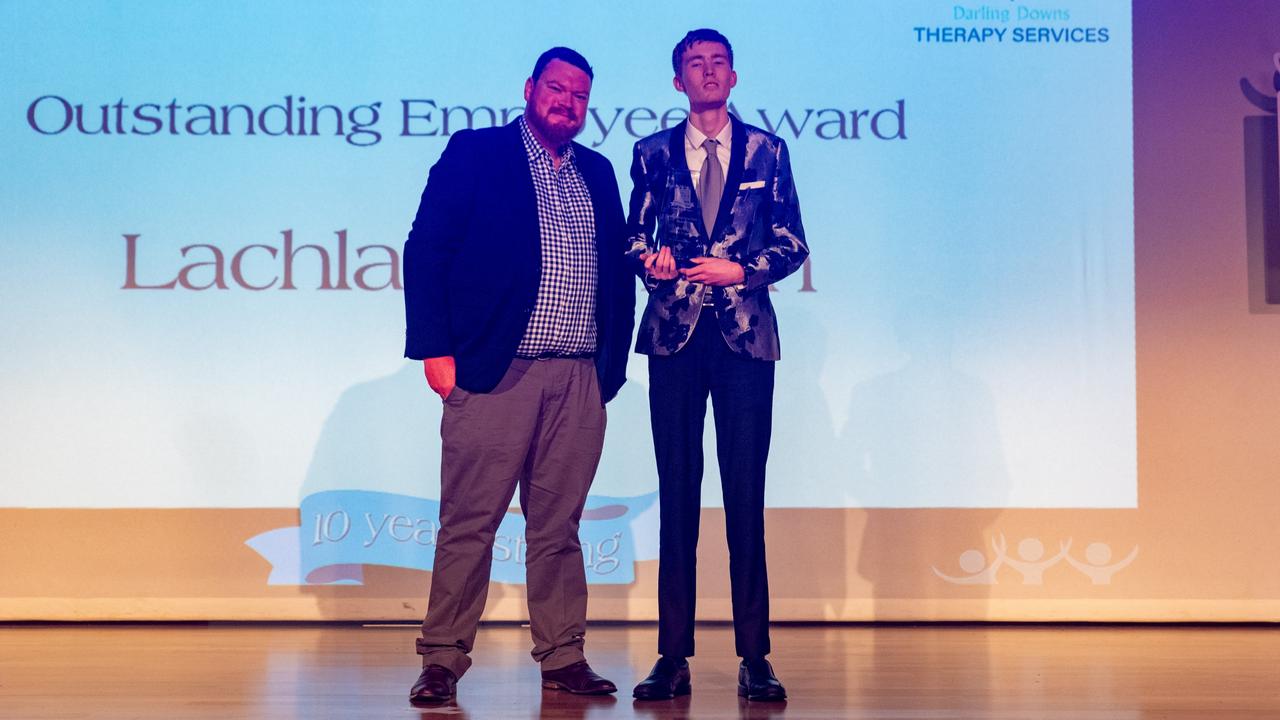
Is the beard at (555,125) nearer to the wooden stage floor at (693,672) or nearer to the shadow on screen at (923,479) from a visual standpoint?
the wooden stage floor at (693,672)

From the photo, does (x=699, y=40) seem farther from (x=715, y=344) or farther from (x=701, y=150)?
(x=715, y=344)

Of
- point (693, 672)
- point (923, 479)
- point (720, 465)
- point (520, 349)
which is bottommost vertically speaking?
point (693, 672)

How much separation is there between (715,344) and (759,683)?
2.43 ft

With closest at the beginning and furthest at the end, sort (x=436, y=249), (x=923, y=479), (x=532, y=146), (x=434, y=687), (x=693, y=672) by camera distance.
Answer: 1. (x=434, y=687)
2. (x=436, y=249)
3. (x=532, y=146)
4. (x=693, y=672)
5. (x=923, y=479)

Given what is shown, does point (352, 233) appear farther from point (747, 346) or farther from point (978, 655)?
point (978, 655)

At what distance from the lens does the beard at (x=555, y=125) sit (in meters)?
2.63

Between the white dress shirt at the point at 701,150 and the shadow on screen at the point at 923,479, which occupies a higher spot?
the white dress shirt at the point at 701,150

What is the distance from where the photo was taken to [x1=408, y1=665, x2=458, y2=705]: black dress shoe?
2.44 m

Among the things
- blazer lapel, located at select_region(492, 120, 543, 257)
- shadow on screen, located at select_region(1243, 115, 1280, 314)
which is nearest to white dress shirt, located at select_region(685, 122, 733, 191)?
blazer lapel, located at select_region(492, 120, 543, 257)

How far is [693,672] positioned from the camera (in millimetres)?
2881

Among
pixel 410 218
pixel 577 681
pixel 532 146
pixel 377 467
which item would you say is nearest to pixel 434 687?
pixel 577 681

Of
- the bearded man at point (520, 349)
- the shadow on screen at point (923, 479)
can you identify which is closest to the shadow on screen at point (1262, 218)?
the shadow on screen at point (923, 479)

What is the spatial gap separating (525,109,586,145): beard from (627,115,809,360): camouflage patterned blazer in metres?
0.17

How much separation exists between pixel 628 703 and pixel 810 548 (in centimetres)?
152
